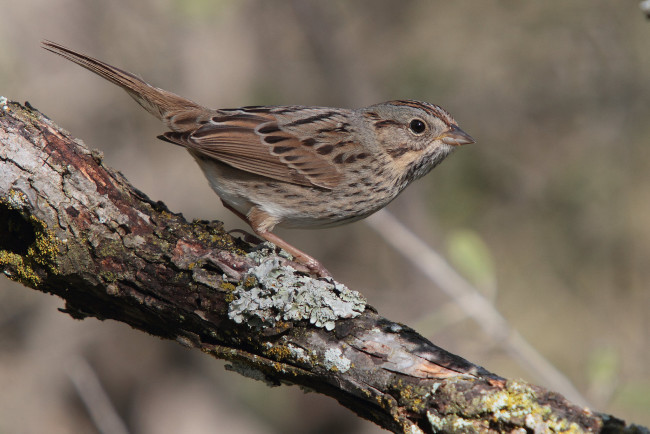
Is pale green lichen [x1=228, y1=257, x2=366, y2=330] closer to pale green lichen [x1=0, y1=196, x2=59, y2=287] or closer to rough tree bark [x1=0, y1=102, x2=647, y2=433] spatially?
rough tree bark [x1=0, y1=102, x2=647, y2=433]

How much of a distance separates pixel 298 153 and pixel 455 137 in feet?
3.32

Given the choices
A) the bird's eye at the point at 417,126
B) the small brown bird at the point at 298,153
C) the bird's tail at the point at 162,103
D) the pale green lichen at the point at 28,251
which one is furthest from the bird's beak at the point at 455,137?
the pale green lichen at the point at 28,251

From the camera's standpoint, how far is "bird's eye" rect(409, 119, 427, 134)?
14.9ft

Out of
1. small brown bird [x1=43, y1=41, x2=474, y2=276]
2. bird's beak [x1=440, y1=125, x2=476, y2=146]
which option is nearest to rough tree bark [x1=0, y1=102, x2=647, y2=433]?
small brown bird [x1=43, y1=41, x2=474, y2=276]

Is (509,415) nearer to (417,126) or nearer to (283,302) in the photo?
(283,302)

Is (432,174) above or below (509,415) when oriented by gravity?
above

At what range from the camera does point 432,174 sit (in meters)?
7.22

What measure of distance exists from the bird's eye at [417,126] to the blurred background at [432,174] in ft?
7.21

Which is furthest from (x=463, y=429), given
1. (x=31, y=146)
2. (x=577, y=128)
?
(x=577, y=128)

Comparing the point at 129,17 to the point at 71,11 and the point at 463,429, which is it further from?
the point at 463,429

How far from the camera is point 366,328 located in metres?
2.73

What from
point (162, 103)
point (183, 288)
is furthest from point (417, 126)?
point (183, 288)

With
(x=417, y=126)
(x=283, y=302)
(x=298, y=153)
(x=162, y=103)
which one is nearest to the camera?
(x=283, y=302)

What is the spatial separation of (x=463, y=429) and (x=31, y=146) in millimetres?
1978
